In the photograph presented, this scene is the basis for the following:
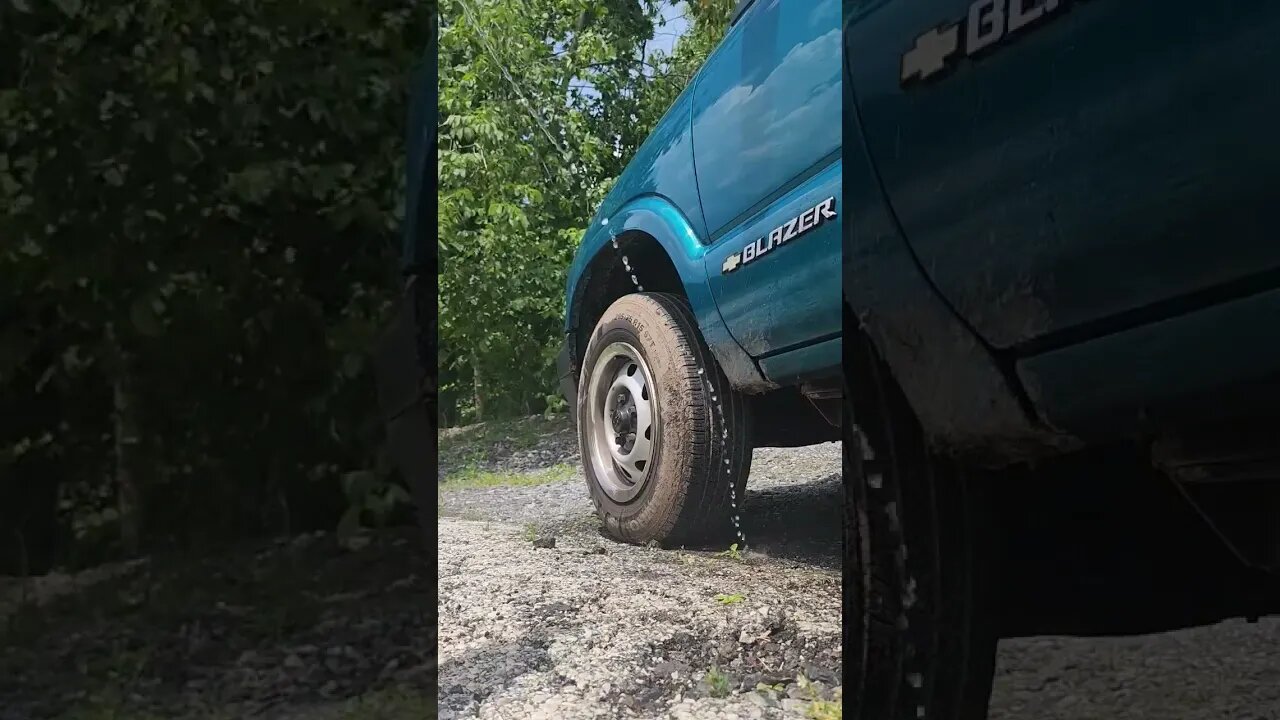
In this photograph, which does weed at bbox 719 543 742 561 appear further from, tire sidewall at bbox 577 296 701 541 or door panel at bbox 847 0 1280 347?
door panel at bbox 847 0 1280 347

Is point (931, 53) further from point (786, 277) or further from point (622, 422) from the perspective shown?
point (622, 422)

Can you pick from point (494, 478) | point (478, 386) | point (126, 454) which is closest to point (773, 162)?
point (478, 386)

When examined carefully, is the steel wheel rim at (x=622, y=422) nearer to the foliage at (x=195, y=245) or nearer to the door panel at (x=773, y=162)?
the door panel at (x=773, y=162)

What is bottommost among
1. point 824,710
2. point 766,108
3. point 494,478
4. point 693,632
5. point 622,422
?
point 824,710

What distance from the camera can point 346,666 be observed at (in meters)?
2.13

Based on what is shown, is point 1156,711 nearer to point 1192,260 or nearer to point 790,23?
point 1192,260

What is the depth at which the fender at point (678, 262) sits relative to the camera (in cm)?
192

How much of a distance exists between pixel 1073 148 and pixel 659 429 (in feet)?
3.31

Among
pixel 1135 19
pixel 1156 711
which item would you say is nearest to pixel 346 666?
pixel 1156 711

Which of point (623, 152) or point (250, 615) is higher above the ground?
point (623, 152)

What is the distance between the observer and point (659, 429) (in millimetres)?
1960

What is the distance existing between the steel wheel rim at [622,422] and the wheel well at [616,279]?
0.28ft

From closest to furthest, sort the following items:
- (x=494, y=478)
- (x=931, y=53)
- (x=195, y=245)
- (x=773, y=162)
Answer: (x=931, y=53) < (x=773, y=162) < (x=494, y=478) < (x=195, y=245)

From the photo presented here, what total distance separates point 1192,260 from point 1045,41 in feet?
1.60
